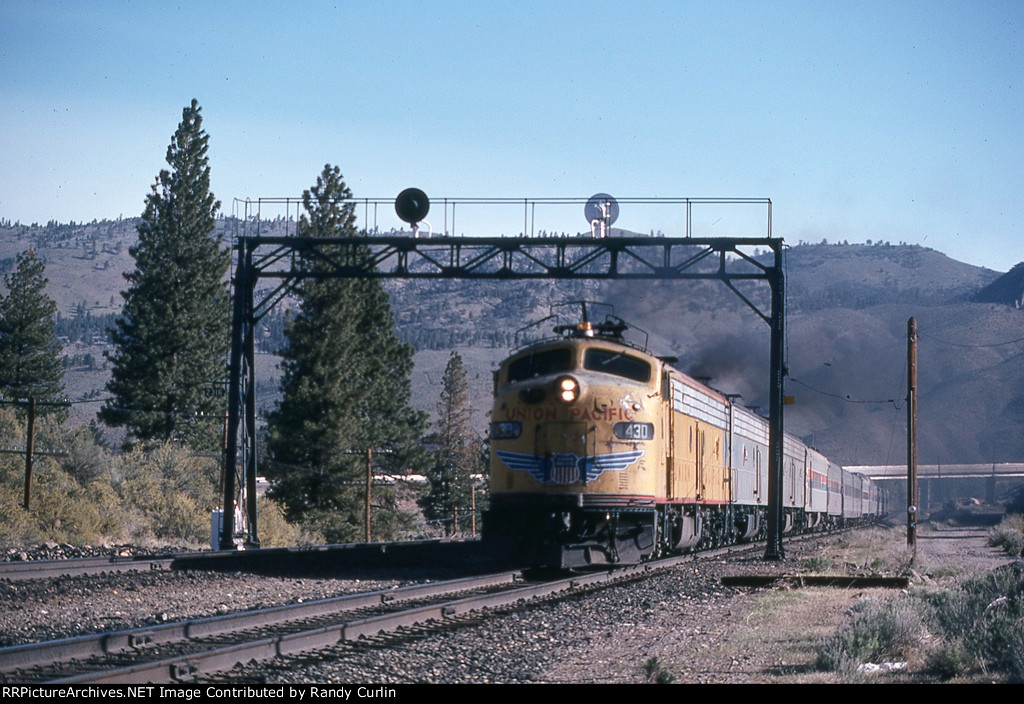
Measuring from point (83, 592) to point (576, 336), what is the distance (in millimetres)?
9621

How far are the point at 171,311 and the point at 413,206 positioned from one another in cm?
3653

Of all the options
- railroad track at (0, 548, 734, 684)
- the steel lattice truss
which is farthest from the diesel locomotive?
the steel lattice truss

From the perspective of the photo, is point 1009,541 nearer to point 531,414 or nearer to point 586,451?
point 586,451

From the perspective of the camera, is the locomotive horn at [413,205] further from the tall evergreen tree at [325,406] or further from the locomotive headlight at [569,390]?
the tall evergreen tree at [325,406]

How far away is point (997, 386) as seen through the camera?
151750mm

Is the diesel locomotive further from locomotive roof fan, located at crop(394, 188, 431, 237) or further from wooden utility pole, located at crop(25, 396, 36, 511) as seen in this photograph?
wooden utility pole, located at crop(25, 396, 36, 511)

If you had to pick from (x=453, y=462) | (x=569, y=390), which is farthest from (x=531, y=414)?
(x=453, y=462)

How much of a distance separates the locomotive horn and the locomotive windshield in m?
7.71

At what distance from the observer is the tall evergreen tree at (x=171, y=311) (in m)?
59.9

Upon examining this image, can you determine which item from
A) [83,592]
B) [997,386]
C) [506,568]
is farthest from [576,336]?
[997,386]

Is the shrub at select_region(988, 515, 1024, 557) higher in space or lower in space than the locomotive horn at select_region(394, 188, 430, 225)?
lower

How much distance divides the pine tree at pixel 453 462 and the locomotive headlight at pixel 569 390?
43916mm

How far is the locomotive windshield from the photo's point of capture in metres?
19.8

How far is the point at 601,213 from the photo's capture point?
1086 inches
